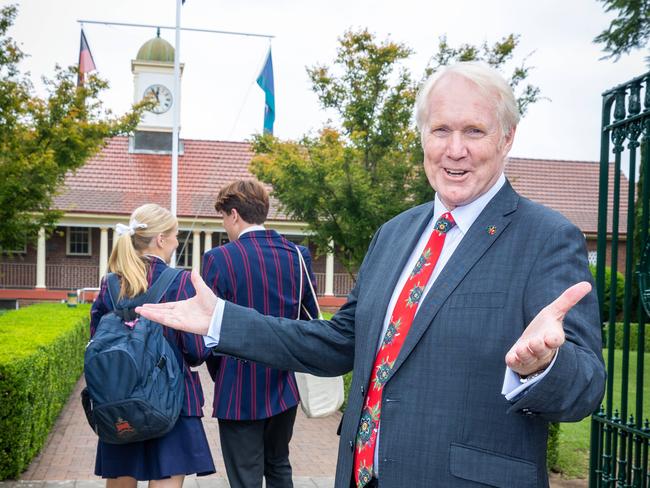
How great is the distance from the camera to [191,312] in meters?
2.49

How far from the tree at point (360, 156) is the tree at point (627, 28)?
10.8 feet

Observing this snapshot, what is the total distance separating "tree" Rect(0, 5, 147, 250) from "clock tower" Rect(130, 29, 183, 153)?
15.9m

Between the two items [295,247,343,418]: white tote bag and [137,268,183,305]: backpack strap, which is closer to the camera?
[137,268,183,305]: backpack strap

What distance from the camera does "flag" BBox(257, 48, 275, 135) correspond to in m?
18.0

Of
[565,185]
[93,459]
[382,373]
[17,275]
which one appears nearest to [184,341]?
[382,373]

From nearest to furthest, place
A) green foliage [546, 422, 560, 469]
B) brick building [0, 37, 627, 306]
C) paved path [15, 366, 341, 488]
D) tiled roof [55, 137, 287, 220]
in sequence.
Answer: paved path [15, 366, 341, 488]
green foliage [546, 422, 560, 469]
brick building [0, 37, 627, 306]
tiled roof [55, 137, 287, 220]

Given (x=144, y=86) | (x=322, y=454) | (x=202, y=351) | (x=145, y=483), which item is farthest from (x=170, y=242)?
(x=144, y=86)

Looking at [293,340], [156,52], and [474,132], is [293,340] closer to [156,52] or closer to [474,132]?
[474,132]

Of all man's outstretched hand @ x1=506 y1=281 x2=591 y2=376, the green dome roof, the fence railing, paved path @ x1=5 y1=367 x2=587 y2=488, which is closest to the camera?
man's outstretched hand @ x1=506 y1=281 x2=591 y2=376

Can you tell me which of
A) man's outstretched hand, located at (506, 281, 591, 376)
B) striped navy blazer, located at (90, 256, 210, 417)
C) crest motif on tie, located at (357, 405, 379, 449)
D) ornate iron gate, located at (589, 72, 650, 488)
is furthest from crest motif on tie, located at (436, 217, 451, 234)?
striped navy blazer, located at (90, 256, 210, 417)

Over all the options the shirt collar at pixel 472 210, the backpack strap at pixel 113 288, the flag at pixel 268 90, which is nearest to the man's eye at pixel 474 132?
the shirt collar at pixel 472 210

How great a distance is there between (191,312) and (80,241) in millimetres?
28982

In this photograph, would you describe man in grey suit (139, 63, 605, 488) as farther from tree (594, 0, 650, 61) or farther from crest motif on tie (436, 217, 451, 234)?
tree (594, 0, 650, 61)

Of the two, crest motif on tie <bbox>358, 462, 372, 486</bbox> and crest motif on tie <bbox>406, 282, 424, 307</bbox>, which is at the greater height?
crest motif on tie <bbox>406, 282, 424, 307</bbox>
